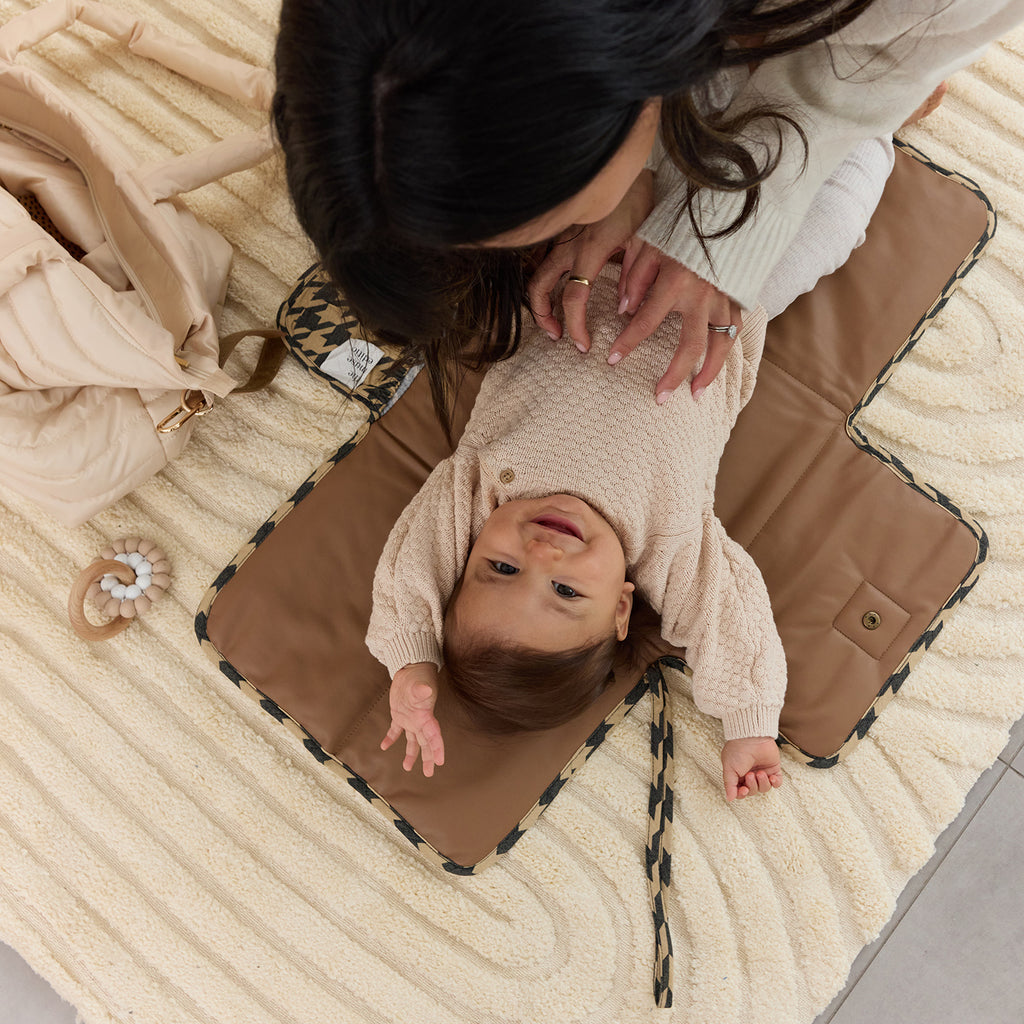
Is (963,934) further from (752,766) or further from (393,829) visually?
(393,829)

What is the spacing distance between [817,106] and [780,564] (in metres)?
0.56

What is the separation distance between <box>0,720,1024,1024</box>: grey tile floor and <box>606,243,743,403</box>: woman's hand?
723mm

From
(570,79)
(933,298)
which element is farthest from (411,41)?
(933,298)

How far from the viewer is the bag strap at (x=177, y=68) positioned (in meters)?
1.09

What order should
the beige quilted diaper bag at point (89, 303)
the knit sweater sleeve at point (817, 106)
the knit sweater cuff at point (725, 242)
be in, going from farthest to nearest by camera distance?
the beige quilted diaper bag at point (89, 303)
the knit sweater cuff at point (725, 242)
the knit sweater sleeve at point (817, 106)

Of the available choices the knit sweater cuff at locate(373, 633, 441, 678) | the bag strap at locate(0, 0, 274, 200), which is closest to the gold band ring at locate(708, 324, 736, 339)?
the knit sweater cuff at locate(373, 633, 441, 678)

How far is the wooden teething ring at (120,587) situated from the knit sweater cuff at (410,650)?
0.40 meters

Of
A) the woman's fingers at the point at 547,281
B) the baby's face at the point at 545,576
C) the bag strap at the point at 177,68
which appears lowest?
the baby's face at the point at 545,576

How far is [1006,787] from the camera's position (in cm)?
109

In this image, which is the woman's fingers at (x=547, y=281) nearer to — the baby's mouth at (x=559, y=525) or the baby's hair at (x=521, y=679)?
the baby's mouth at (x=559, y=525)

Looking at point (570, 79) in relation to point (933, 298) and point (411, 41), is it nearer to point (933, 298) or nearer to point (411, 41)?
point (411, 41)

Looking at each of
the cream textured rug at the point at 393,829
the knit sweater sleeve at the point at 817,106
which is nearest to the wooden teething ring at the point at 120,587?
the cream textured rug at the point at 393,829

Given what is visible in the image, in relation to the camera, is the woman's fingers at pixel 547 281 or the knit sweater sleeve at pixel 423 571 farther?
the knit sweater sleeve at pixel 423 571

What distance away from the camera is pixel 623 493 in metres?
0.92
